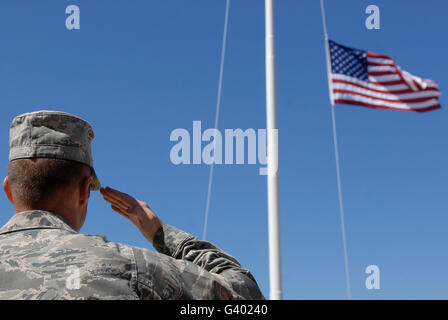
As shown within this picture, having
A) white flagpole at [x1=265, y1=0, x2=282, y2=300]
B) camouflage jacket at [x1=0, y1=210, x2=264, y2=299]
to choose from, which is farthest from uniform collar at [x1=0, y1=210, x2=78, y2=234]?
white flagpole at [x1=265, y1=0, x2=282, y2=300]

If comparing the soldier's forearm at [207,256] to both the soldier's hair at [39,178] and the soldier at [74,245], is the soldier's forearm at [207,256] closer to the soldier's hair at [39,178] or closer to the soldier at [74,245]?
the soldier at [74,245]

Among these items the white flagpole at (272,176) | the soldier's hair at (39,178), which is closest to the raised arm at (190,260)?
the soldier's hair at (39,178)

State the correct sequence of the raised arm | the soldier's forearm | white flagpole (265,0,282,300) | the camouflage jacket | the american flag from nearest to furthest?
the camouflage jacket
the raised arm
the soldier's forearm
white flagpole (265,0,282,300)
the american flag

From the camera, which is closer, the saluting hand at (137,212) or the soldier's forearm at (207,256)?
the soldier's forearm at (207,256)

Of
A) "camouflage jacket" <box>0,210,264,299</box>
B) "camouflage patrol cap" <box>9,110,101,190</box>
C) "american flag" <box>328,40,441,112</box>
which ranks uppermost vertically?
"american flag" <box>328,40,441,112</box>

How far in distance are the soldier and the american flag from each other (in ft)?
31.2

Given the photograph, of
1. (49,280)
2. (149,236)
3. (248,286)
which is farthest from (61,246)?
(248,286)

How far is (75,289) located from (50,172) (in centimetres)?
70

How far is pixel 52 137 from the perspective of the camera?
3.30m

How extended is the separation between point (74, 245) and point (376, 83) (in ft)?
35.6

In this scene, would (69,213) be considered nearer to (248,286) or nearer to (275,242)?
(248,286)

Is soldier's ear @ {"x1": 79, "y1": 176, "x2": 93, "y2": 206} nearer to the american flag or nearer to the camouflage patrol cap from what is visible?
the camouflage patrol cap

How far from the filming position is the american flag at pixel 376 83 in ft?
41.1

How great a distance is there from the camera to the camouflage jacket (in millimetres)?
2740
